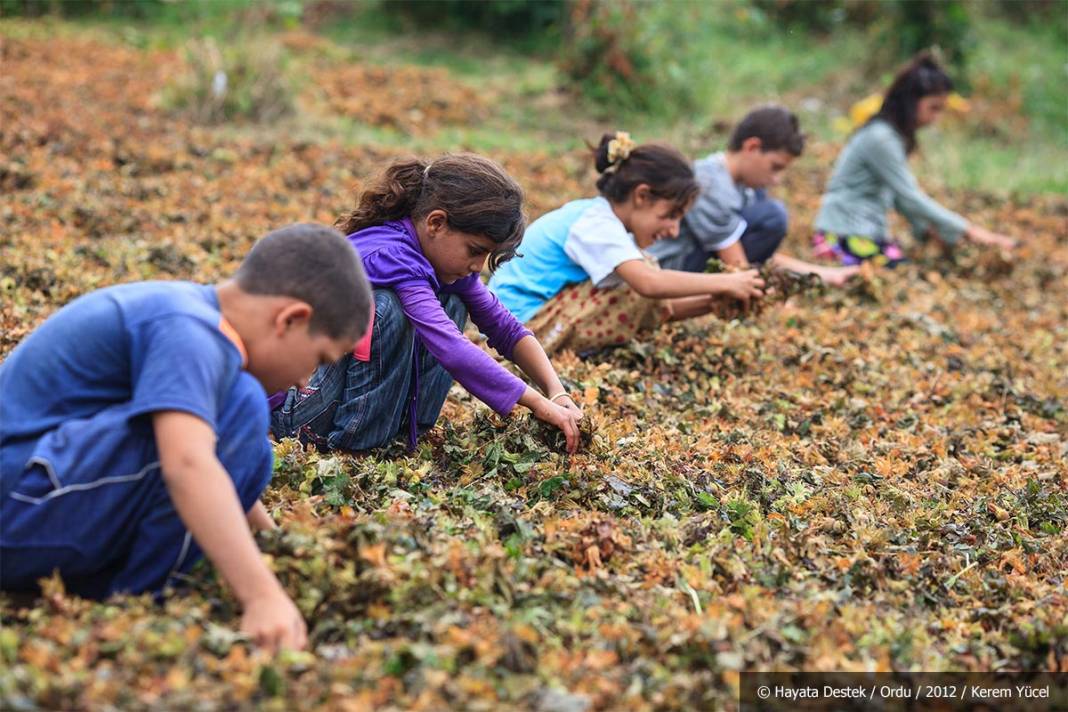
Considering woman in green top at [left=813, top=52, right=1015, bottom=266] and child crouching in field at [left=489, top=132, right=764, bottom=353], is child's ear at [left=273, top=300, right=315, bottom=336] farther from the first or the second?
woman in green top at [left=813, top=52, right=1015, bottom=266]

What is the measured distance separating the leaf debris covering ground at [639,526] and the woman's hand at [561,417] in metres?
0.07

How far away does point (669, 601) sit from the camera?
2809 mm

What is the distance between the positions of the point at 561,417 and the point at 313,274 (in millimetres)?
1329

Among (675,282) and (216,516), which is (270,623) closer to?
(216,516)

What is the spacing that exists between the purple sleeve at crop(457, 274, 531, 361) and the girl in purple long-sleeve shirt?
21 millimetres

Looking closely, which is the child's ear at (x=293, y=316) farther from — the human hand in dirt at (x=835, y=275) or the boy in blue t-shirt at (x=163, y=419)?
the human hand in dirt at (x=835, y=275)

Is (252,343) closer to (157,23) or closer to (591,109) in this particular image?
(591,109)

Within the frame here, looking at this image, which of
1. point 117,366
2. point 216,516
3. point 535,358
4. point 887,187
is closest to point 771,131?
point 887,187

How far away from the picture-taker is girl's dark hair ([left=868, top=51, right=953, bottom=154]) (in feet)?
25.0

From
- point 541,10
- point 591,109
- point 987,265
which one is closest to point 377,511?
point 987,265

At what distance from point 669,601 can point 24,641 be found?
1.48 meters

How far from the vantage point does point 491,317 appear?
393 cm

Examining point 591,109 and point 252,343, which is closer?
point 252,343

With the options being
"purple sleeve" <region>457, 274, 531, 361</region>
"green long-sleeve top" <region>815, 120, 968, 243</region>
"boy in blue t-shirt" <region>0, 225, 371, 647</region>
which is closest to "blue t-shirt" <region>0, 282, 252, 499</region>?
"boy in blue t-shirt" <region>0, 225, 371, 647</region>
